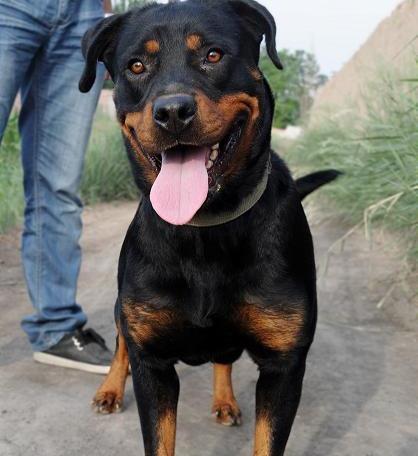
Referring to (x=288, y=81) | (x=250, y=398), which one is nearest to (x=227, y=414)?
(x=250, y=398)

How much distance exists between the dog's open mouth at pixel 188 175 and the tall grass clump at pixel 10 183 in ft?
16.0

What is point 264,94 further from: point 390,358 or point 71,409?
point 390,358

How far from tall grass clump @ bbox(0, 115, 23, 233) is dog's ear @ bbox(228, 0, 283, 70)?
4782 millimetres

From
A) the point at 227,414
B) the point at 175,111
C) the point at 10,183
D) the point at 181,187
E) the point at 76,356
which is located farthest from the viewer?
the point at 10,183

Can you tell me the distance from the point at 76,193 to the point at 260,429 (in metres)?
1.75

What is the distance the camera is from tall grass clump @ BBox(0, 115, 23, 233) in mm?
7198

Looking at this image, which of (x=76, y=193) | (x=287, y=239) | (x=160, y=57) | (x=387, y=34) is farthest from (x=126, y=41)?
(x=387, y=34)

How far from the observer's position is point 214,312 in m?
2.46

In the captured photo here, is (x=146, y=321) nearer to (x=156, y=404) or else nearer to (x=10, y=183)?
(x=156, y=404)

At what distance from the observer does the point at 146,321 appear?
8.21 ft

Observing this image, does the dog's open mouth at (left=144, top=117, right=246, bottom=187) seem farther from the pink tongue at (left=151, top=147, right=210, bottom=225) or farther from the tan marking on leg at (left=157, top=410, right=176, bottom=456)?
the tan marking on leg at (left=157, top=410, right=176, bottom=456)

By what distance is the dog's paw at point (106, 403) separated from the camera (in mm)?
3279

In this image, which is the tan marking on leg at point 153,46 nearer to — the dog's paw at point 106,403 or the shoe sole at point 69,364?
the dog's paw at point 106,403

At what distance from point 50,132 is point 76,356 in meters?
1.15
